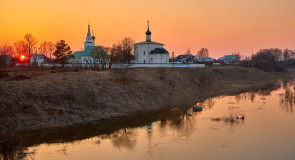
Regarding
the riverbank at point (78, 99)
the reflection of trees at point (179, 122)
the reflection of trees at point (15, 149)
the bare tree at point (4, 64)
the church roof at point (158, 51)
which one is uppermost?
the church roof at point (158, 51)

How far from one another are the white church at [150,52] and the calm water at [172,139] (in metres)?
42.8

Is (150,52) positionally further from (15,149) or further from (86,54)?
(15,149)

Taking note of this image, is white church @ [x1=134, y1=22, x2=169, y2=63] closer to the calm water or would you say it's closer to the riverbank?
the riverbank

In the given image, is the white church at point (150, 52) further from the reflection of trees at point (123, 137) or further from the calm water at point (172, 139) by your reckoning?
the reflection of trees at point (123, 137)

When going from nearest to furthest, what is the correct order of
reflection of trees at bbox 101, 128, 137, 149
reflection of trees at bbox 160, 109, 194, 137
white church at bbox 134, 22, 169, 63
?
1. reflection of trees at bbox 101, 128, 137, 149
2. reflection of trees at bbox 160, 109, 194, 137
3. white church at bbox 134, 22, 169, 63

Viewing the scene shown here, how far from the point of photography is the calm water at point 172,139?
16.4 meters

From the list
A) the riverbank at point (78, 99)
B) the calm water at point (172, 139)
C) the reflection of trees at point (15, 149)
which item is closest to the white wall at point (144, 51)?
the riverbank at point (78, 99)

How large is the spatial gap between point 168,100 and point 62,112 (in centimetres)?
1617

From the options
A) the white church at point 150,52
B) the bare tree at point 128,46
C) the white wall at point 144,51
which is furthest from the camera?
the bare tree at point 128,46

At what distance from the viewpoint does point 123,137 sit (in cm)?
2041

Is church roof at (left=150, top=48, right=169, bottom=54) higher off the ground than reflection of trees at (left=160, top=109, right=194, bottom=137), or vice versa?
church roof at (left=150, top=48, right=169, bottom=54)

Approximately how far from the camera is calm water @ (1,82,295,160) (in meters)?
16.4

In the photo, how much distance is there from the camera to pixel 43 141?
1916 cm

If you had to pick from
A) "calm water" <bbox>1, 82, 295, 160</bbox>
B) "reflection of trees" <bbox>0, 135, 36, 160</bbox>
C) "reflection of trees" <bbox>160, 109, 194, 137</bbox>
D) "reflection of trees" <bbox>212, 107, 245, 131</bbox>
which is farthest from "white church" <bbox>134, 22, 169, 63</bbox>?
"reflection of trees" <bbox>0, 135, 36, 160</bbox>
